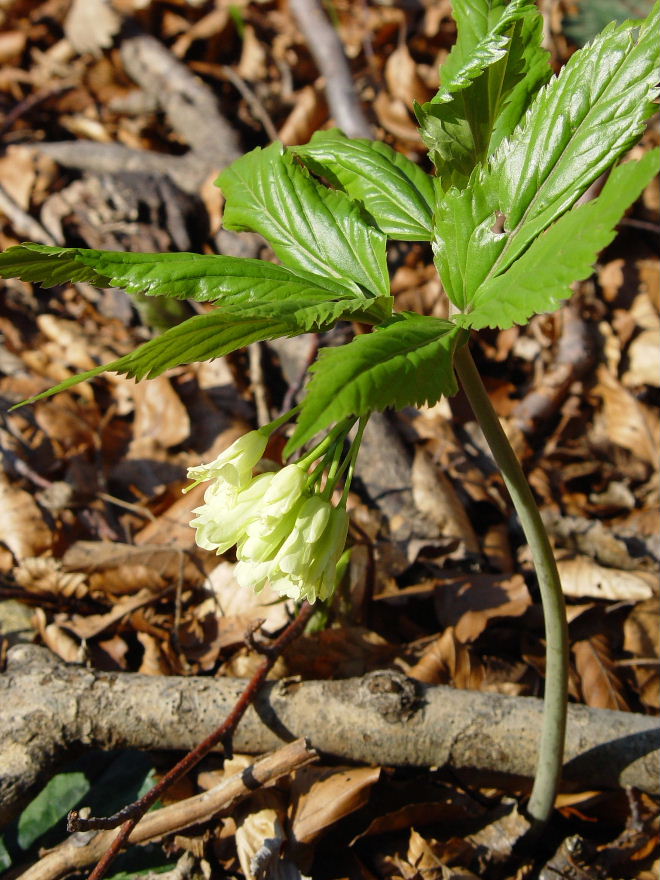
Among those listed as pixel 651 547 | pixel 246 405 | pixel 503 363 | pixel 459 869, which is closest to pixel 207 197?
pixel 246 405

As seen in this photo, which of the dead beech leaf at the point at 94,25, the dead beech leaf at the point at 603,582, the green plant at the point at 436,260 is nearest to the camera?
the green plant at the point at 436,260

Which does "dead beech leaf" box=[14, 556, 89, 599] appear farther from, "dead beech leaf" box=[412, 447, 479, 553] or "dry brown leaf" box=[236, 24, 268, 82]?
"dry brown leaf" box=[236, 24, 268, 82]

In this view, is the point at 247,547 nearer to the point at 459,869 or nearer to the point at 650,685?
the point at 459,869

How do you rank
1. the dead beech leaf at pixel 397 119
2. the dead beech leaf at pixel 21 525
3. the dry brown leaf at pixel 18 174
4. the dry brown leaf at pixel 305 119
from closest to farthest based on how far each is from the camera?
the dead beech leaf at pixel 21 525 < the dry brown leaf at pixel 18 174 < the dead beech leaf at pixel 397 119 < the dry brown leaf at pixel 305 119

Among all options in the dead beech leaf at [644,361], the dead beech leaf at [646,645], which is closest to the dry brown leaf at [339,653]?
the dead beech leaf at [646,645]

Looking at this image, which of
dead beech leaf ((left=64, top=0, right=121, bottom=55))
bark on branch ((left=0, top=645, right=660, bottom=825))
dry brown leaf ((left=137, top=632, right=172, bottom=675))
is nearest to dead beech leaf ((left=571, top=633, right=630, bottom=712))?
bark on branch ((left=0, top=645, right=660, bottom=825))

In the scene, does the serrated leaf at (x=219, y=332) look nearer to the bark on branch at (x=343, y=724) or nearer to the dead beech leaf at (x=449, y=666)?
the bark on branch at (x=343, y=724)
